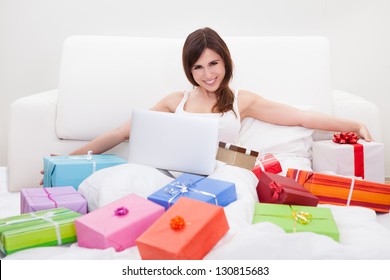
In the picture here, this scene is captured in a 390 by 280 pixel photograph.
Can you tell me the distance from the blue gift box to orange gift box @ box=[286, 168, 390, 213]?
1.10 feet

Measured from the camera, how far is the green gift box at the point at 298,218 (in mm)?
1188

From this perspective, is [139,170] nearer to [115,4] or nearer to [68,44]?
[68,44]

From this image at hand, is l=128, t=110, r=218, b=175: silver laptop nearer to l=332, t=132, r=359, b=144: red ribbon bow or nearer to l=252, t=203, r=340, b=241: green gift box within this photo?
l=252, t=203, r=340, b=241: green gift box

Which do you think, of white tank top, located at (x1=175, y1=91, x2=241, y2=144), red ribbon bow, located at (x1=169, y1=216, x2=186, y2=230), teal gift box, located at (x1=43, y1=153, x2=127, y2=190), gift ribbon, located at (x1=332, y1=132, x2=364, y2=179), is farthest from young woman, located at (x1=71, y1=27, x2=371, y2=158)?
red ribbon bow, located at (x1=169, y1=216, x2=186, y2=230)

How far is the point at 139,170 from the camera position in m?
1.53

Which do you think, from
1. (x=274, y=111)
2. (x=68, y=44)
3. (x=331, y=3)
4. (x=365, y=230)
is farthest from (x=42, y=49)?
(x=365, y=230)

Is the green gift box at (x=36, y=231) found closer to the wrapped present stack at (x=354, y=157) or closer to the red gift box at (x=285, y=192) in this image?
the red gift box at (x=285, y=192)

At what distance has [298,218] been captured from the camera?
1.24 metres

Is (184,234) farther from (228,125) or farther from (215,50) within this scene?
(215,50)

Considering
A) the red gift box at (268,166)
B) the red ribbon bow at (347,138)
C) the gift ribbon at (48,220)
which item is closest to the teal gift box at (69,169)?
the gift ribbon at (48,220)

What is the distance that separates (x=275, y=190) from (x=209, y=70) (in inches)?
29.0

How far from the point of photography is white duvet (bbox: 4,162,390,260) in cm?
101

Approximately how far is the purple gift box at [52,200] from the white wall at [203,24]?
4.57ft

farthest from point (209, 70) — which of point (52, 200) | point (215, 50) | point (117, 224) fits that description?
point (117, 224)
